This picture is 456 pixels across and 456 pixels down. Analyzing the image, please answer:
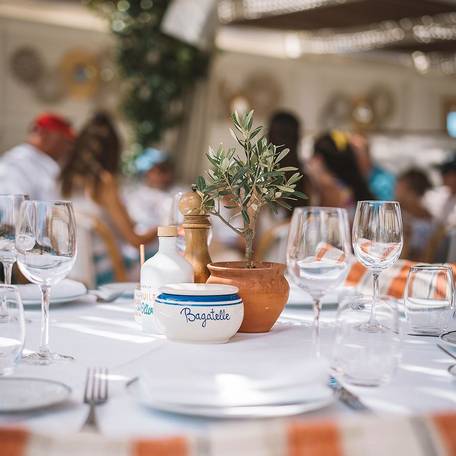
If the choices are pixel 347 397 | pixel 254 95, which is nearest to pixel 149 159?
pixel 254 95

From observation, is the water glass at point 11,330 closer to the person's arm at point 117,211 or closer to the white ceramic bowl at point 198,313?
the white ceramic bowl at point 198,313

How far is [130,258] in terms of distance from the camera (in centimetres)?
437

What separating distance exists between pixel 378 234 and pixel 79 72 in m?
7.69

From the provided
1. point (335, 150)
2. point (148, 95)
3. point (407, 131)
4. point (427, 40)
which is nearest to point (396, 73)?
point (407, 131)

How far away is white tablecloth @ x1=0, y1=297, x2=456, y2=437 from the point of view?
890mm

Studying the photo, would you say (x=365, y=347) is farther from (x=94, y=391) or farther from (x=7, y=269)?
(x=7, y=269)

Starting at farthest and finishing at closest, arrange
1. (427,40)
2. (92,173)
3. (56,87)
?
1. (427,40)
2. (56,87)
3. (92,173)

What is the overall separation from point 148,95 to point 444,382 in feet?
21.9

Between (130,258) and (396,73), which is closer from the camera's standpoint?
(130,258)

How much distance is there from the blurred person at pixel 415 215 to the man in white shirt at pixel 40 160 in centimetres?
234

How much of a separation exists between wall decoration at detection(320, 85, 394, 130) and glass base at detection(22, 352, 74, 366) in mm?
10361

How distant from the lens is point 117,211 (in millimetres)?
4281

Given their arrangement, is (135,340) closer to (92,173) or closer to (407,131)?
(92,173)

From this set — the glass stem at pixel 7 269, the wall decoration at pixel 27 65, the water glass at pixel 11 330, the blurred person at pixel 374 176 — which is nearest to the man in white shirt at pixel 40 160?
the blurred person at pixel 374 176
